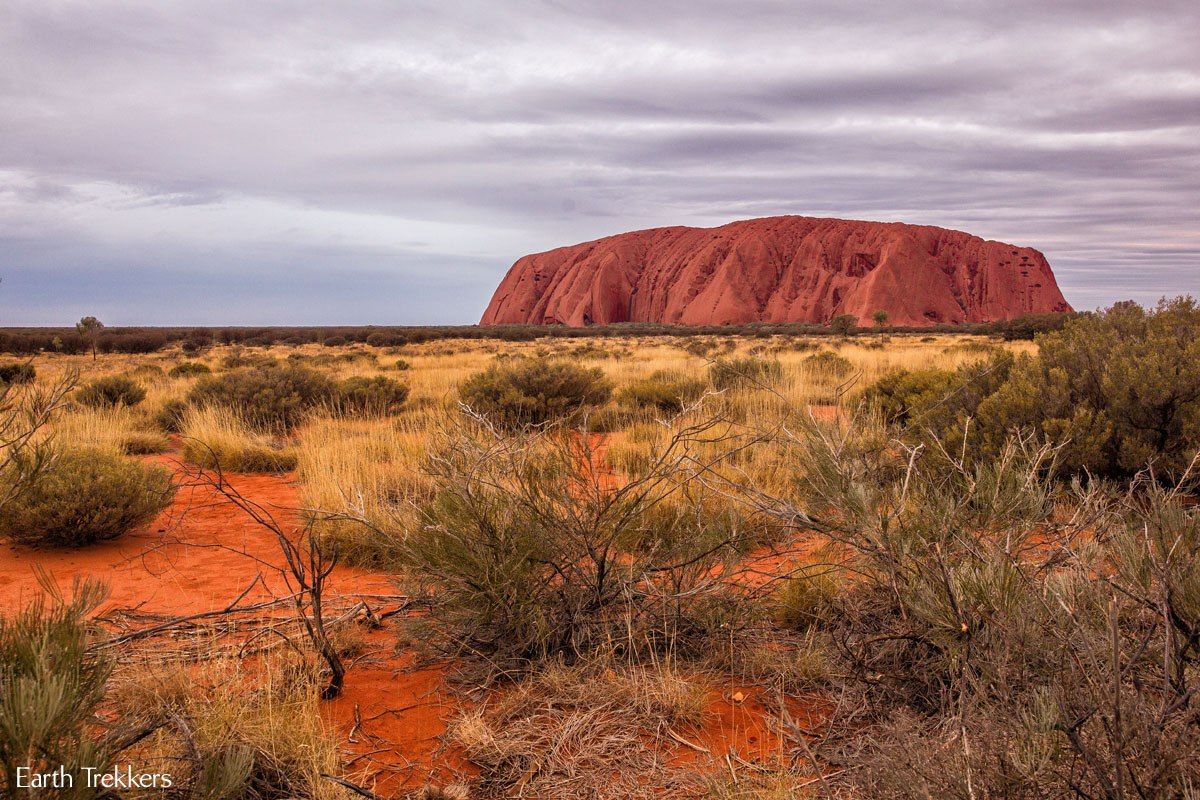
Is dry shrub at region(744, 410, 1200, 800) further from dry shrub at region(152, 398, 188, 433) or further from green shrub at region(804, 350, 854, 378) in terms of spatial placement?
dry shrub at region(152, 398, 188, 433)

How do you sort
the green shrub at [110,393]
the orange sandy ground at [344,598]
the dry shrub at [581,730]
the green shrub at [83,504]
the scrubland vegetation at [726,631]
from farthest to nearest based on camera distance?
the green shrub at [110,393], the green shrub at [83,504], the orange sandy ground at [344,598], the dry shrub at [581,730], the scrubland vegetation at [726,631]

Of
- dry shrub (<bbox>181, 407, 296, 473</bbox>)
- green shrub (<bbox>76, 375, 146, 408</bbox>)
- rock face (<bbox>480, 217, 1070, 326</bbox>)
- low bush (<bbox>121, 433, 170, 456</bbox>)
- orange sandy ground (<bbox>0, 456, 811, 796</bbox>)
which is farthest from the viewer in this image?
rock face (<bbox>480, 217, 1070, 326</bbox>)

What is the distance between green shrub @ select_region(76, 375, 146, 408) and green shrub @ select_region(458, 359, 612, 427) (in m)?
6.56

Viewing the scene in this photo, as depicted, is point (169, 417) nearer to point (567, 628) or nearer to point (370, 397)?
point (370, 397)

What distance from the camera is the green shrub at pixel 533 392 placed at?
9516mm

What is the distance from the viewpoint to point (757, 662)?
3.01 m

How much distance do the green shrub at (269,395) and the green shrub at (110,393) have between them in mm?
1607

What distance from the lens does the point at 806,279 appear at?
96.8m

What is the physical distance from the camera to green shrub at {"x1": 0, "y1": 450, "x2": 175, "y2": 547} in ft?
16.8

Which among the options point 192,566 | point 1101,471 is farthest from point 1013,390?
point 192,566

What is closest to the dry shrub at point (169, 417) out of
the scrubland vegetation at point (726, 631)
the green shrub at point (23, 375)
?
the green shrub at point (23, 375)

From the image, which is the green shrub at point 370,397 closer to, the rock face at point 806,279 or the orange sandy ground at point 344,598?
the orange sandy ground at point 344,598

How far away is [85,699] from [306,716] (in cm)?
88

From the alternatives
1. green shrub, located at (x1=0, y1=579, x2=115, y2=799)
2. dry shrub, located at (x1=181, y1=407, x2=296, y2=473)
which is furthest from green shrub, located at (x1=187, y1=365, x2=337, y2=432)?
green shrub, located at (x1=0, y1=579, x2=115, y2=799)
